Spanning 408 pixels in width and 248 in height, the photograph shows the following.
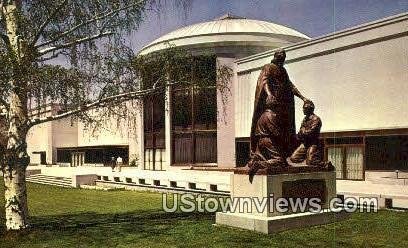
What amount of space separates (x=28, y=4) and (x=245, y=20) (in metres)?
29.0

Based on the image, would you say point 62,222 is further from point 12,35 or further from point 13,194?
point 12,35

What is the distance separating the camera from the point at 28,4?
11.7 meters

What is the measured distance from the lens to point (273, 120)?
11438 mm

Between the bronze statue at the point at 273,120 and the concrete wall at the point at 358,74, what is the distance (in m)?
12.3

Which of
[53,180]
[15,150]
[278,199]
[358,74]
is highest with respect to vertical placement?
[358,74]

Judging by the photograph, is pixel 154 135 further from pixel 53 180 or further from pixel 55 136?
pixel 55 136

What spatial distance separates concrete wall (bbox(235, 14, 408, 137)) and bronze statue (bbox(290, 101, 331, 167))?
1124 cm

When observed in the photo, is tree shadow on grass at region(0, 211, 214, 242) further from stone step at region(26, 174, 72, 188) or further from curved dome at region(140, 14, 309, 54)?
curved dome at region(140, 14, 309, 54)

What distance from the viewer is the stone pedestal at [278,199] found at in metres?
10.7

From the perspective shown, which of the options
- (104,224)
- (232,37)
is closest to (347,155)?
(232,37)

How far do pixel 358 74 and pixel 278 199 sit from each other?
15335mm

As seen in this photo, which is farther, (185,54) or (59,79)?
(185,54)

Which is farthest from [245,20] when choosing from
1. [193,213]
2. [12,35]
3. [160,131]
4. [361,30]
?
[12,35]

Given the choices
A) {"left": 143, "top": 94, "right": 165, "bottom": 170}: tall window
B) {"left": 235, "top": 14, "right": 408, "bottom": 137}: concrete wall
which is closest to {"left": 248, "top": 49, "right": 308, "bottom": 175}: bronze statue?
{"left": 235, "top": 14, "right": 408, "bottom": 137}: concrete wall
